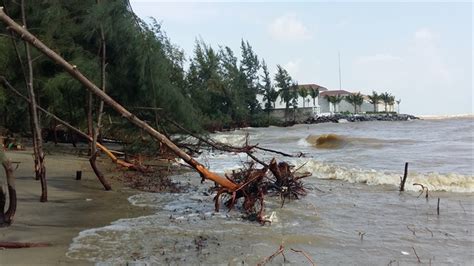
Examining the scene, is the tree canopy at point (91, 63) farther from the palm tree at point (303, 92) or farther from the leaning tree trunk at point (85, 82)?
the palm tree at point (303, 92)

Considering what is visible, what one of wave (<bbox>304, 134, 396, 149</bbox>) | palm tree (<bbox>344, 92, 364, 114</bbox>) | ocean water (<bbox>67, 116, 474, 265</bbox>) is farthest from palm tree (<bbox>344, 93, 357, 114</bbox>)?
ocean water (<bbox>67, 116, 474, 265</bbox>)

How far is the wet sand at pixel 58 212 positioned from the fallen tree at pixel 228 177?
172 centimetres

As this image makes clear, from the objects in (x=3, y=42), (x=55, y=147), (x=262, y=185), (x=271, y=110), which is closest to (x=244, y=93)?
(x=271, y=110)

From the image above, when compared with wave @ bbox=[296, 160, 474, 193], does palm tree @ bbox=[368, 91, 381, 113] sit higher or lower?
higher

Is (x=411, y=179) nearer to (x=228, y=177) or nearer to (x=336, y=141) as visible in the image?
(x=228, y=177)

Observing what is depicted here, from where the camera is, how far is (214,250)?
5805 millimetres

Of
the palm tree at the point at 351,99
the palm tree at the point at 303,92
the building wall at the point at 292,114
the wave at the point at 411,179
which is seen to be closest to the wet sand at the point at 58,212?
the wave at the point at 411,179

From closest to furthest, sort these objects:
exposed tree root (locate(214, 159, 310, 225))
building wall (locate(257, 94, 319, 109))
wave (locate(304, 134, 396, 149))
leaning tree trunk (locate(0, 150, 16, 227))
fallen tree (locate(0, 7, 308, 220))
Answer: fallen tree (locate(0, 7, 308, 220))
leaning tree trunk (locate(0, 150, 16, 227))
exposed tree root (locate(214, 159, 310, 225))
wave (locate(304, 134, 396, 149))
building wall (locate(257, 94, 319, 109))

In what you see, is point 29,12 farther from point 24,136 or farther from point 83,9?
point 24,136

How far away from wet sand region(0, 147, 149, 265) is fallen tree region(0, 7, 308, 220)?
172 centimetres

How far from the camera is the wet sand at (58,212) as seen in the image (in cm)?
536

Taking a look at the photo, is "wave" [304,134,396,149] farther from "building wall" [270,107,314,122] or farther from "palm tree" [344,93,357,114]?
"palm tree" [344,93,357,114]

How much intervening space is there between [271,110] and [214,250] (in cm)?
8077

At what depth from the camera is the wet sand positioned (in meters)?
5.36
